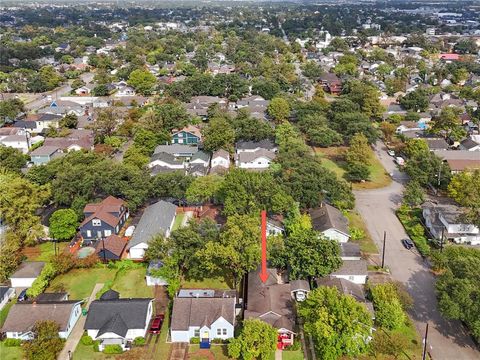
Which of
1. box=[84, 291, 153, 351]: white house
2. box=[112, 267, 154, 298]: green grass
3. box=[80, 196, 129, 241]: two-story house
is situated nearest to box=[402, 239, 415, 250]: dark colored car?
box=[112, 267, 154, 298]: green grass

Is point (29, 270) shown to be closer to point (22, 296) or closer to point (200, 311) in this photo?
point (22, 296)

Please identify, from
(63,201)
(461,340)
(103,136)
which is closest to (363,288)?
(461,340)

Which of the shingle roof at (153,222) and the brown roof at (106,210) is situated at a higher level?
the brown roof at (106,210)

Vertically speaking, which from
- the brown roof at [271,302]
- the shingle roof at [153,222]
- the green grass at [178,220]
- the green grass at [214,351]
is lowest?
the green grass at [178,220]

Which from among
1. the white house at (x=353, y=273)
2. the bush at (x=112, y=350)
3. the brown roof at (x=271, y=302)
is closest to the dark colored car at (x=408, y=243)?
the white house at (x=353, y=273)

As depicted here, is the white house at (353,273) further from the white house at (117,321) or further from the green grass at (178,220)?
the green grass at (178,220)

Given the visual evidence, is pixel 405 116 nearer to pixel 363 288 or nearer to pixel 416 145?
pixel 416 145

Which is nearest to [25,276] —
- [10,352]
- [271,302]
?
[10,352]

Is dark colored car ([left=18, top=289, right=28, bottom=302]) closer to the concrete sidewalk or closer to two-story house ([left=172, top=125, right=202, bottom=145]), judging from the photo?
the concrete sidewalk
